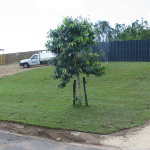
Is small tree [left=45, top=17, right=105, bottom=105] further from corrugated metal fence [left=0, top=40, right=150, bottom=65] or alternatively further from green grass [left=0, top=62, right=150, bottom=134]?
corrugated metal fence [left=0, top=40, right=150, bottom=65]

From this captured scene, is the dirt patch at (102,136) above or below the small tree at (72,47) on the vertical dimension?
below

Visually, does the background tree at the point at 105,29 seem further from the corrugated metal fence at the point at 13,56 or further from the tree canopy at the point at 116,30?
the corrugated metal fence at the point at 13,56

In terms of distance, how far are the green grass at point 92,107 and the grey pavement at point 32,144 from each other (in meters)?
0.77

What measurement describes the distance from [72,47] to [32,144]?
12.2ft

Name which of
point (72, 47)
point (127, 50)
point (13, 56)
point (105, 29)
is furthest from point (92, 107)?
point (105, 29)

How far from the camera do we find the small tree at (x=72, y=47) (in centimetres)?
727

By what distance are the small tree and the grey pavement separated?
8.92 feet

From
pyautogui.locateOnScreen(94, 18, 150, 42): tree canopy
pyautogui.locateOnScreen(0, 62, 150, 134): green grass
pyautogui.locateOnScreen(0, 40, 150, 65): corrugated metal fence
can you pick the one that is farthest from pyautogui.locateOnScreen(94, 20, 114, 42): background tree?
pyautogui.locateOnScreen(0, 62, 150, 134): green grass

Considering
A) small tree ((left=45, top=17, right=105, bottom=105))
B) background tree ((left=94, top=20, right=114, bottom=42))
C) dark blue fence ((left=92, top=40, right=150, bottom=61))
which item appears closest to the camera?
small tree ((left=45, top=17, right=105, bottom=105))

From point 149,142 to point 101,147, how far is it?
124 cm

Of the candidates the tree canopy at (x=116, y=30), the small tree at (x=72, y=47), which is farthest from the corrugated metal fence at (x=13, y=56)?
the small tree at (x=72, y=47)

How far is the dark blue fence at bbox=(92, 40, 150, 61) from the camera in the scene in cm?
2125

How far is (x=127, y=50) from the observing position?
2227 centimetres

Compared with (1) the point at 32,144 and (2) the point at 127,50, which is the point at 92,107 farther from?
(2) the point at 127,50
